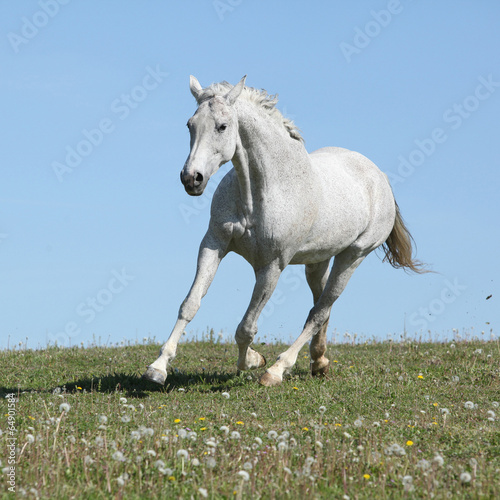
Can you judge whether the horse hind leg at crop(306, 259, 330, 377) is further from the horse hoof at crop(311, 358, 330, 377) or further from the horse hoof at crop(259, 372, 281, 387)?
the horse hoof at crop(259, 372, 281, 387)

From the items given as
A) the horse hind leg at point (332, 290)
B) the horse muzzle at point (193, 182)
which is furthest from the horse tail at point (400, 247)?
the horse muzzle at point (193, 182)

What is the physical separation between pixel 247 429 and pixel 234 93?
12.3ft

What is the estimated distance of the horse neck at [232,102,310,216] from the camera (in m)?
8.25

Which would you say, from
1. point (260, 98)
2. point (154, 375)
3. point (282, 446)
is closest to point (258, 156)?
point (260, 98)

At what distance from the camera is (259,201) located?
27.7ft

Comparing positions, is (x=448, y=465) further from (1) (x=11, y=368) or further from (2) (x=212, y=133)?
(1) (x=11, y=368)

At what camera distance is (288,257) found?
348 inches

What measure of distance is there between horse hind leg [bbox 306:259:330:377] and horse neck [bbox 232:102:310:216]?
2.70m

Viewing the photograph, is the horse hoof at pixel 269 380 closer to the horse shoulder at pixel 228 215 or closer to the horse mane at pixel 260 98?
the horse shoulder at pixel 228 215

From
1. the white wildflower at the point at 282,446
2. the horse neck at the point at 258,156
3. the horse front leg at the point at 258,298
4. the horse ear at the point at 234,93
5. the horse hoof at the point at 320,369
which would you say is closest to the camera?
the white wildflower at the point at 282,446

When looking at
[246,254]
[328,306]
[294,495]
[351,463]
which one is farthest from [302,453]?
[328,306]

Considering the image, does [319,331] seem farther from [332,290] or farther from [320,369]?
[332,290]

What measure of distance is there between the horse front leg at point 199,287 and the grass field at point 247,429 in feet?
2.29

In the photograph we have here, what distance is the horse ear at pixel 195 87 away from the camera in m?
8.01
